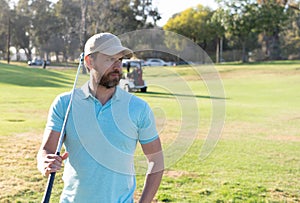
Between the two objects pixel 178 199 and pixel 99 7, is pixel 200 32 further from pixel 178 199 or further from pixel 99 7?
pixel 178 199

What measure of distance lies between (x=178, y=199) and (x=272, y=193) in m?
1.26

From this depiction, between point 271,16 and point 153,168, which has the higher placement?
point 271,16

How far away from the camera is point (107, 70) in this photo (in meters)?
2.58

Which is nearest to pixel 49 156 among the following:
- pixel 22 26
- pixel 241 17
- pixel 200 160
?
pixel 200 160

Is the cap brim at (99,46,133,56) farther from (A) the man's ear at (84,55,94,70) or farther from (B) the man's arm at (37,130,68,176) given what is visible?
(B) the man's arm at (37,130,68,176)

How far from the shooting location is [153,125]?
2.66 metres

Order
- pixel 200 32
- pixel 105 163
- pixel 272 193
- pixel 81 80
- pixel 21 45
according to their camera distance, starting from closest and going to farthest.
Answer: pixel 105 163 → pixel 81 80 → pixel 272 193 → pixel 200 32 → pixel 21 45

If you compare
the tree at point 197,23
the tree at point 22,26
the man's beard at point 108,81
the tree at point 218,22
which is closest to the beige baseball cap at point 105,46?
the man's beard at point 108,81

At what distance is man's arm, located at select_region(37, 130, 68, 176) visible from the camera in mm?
2398

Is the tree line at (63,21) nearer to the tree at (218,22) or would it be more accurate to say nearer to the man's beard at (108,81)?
the tree at (218,22)

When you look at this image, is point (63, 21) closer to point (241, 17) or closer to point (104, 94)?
point (241, 17)

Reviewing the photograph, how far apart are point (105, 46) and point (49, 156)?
0.61 m

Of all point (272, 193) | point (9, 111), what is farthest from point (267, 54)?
point (272, 193)

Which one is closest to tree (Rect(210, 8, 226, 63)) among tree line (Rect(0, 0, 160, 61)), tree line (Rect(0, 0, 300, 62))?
tree line (Rect(0, 0, 300, 62))
